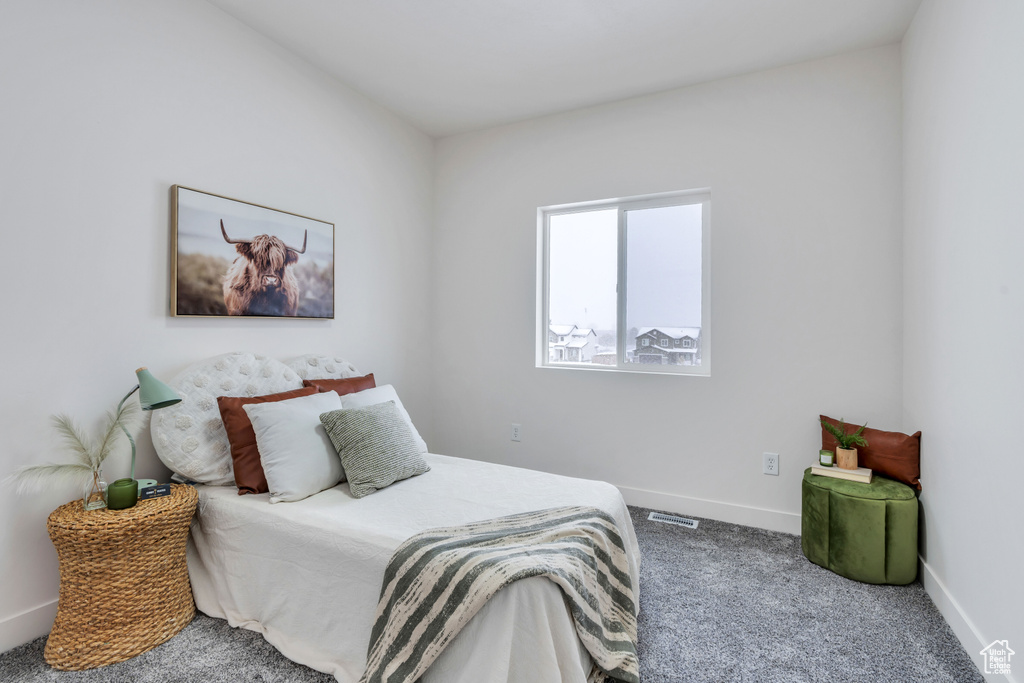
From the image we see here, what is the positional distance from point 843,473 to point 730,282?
3.85ft

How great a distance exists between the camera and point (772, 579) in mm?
2242

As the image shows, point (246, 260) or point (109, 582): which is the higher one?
point (246, 260)

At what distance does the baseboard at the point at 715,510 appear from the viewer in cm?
277

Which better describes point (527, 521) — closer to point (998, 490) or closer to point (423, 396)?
point (998, 490)

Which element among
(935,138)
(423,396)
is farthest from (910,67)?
(423,396)

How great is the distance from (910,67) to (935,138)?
1.87 ft

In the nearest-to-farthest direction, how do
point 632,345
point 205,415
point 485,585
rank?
point 485,585, point 205,415, point 632,345

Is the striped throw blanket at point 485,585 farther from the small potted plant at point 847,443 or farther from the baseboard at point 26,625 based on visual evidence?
the small potted plant at point 847,443

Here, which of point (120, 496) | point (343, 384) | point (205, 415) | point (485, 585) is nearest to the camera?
point (485, 585)

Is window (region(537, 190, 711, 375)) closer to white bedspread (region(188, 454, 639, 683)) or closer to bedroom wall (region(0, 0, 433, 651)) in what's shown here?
white bedspread (region(188, 454, 639, 683))

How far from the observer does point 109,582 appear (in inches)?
65.4

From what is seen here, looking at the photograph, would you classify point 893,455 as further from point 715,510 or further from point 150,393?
point 150,393

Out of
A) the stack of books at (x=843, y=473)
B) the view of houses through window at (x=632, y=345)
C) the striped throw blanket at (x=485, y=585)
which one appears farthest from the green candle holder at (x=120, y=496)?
the stack of books at (x=843, y=473)

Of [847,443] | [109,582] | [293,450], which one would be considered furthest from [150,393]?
[847,443]
